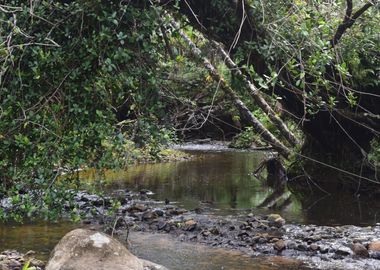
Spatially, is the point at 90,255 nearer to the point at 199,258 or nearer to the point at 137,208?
the point at 199,258

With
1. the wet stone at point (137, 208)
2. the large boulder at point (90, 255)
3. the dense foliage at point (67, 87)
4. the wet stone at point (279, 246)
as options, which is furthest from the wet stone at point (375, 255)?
the wet stone at point (137, 208)

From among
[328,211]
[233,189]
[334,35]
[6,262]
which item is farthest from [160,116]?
[233,189]

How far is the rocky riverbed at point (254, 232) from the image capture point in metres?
7.80

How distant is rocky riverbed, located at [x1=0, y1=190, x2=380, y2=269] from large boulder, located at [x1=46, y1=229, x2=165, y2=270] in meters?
0.30

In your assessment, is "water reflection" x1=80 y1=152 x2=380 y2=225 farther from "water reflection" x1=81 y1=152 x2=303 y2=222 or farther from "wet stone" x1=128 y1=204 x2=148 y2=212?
"wet stone" x1=128 y1=204 x2=148 y2=212

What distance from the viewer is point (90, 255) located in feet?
22.1

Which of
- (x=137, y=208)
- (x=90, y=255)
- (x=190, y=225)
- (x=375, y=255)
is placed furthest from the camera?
(x=137, y=208)

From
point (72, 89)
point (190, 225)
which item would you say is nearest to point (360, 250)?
point (190, 225)

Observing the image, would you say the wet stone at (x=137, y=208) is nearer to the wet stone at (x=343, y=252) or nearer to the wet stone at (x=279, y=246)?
the wet stone at (x=279, y=246)

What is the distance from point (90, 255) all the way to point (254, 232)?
11.0 feet

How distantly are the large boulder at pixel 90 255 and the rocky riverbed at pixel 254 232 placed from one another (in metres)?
0.30

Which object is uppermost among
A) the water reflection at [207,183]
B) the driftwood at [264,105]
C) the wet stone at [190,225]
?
the driftwood at [264,105]

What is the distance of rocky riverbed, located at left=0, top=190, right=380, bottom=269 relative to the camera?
25.6ft

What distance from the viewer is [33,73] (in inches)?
248
